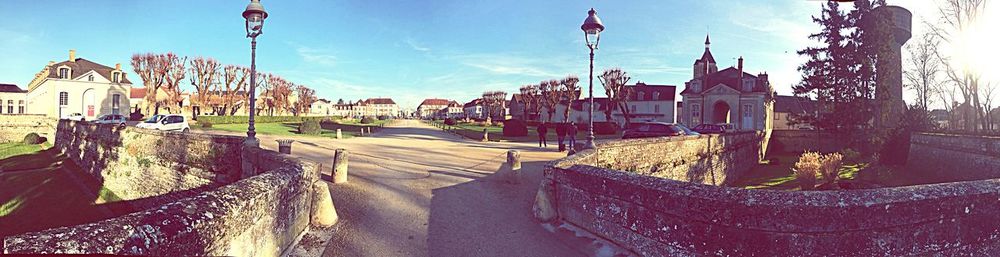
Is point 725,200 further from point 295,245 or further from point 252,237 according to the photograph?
point 295,245

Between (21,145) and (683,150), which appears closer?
(683,150)

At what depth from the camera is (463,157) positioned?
14.7 metres

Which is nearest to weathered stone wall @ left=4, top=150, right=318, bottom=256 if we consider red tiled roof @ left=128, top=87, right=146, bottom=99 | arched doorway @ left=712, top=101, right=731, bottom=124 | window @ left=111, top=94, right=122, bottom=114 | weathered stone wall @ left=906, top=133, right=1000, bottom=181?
weathered stone wall @ left=906, top=133, right=1000, bottom=181

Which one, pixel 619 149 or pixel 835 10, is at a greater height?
pixel 835 10

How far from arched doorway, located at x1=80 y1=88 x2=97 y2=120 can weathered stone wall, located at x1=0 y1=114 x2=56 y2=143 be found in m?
8.44

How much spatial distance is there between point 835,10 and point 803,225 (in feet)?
101

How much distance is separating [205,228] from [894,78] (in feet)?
142

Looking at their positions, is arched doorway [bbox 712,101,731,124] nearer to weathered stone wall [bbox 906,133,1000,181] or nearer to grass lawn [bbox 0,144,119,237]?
weathered stone wall [bbox 906,133,1000,181]

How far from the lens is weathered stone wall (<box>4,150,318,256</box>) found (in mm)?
2506

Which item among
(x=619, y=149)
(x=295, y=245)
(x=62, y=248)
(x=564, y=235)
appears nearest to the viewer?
(x=62, y=248)

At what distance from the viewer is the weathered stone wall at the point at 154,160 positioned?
1112 centimetres

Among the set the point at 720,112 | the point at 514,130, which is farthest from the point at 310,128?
the point at 720,112

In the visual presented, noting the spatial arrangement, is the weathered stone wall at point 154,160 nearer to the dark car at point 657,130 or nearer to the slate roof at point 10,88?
the dark car at point 657,130

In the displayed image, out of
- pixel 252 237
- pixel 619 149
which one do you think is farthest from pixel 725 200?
pixel 619 149
